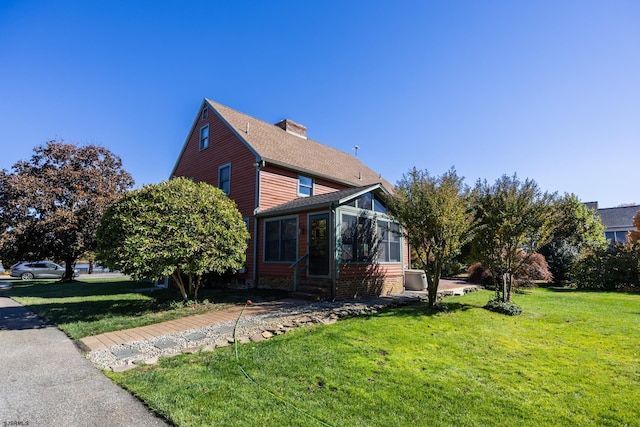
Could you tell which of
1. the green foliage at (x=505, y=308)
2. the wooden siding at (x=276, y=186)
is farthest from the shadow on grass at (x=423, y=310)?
the wooden siding at (x=276, y=186)

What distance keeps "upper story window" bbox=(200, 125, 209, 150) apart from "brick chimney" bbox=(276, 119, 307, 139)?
4606 mm

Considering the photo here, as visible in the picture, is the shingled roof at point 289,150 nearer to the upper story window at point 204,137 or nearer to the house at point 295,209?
the house at point 295,209

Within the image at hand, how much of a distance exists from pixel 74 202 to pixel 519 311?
73.7 ft

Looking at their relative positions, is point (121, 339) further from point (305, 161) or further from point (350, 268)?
point (305, 161)

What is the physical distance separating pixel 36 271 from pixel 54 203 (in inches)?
373

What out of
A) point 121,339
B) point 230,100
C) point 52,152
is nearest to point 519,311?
point 121,339

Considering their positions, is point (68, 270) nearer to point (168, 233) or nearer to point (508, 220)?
point (168, 233)

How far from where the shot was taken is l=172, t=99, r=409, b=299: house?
33.9 ft

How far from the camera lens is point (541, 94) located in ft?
31.2

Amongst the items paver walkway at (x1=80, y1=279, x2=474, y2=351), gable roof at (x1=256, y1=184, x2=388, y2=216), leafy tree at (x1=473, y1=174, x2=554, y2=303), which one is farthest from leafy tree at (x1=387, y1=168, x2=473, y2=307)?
paver walkway at (x1=80, y1=279, x2=474, y2=351)

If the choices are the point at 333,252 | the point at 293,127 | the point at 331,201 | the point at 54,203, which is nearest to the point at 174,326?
the point at 333,252

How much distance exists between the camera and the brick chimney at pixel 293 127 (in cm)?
1892

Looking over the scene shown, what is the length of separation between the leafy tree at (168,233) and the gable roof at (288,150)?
4555 millimetres

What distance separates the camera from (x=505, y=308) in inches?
314
